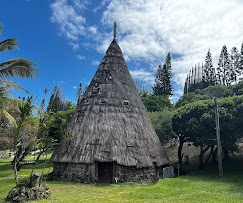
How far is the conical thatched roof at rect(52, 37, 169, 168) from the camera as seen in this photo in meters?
15.9

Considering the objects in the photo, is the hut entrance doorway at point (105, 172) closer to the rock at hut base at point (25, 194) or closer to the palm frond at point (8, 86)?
the rock at hut base at point (25, 194)

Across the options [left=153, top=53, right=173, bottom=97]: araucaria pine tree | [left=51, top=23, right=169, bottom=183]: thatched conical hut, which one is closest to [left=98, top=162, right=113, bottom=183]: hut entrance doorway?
[left=51, top=23, right=169, bottom=183]: thatched conical hut

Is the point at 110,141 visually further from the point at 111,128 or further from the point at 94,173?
the point at 94,173

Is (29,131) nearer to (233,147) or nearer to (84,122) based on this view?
(84,122)

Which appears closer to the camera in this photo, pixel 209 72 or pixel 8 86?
pixel 8 86

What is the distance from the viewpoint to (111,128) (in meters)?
17.5

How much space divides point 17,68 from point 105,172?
1023 cm

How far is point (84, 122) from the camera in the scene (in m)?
18.2

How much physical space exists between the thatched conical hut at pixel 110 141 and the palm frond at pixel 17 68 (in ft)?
21.3

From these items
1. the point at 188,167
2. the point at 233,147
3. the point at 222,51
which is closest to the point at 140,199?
the point at 233,147

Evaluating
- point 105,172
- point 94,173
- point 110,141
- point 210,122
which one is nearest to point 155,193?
point 105,172

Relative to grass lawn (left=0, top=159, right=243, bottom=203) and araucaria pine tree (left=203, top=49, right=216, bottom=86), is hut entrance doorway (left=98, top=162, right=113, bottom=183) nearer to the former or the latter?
grass lawn (left=0, top=159, right=243, bottom=203)

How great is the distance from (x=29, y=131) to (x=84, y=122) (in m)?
8.94

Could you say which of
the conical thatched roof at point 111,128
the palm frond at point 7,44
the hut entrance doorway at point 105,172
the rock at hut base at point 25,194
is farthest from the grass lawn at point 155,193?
the palm frond at point 7,44
